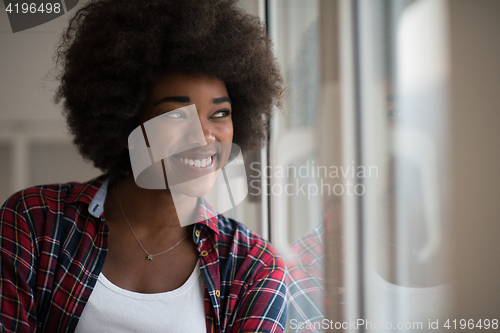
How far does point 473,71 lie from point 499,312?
78 cm

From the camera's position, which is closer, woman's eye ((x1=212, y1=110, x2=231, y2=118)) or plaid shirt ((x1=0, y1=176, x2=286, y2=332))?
plaid shirt ((x1=0, y1=176, x2=286, y2=332))

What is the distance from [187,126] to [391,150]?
0.69 m

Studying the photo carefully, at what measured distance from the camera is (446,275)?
1.31 metres

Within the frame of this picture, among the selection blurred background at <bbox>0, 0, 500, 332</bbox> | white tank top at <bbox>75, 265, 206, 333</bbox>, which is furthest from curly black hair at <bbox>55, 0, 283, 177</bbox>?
white tank top at <bbox>75, 265, 206, 333</bbox>

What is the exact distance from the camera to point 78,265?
40.0 inches

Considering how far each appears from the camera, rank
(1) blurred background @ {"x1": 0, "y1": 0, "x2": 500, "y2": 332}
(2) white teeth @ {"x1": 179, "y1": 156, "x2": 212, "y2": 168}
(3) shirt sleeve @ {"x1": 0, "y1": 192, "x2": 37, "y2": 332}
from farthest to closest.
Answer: (1) blurred background @ {"x1": 0, "y1": 0, "x2": 500, "y2": 332} → (2) white teeth @ {"x1": 179, "y1": 156, "x2": 212, "y2": 168} → (3) shirt sleeve @ {"x1": 0, "y1": 192, "x2": 37, "y2": 332}

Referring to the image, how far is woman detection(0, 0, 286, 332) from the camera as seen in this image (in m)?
1.00

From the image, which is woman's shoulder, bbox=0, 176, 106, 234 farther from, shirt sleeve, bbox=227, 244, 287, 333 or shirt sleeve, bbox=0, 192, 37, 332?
shirt sleeve, bbox=227, 244, 287, 333

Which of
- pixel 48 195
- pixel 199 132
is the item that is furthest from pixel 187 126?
pixel 48 195

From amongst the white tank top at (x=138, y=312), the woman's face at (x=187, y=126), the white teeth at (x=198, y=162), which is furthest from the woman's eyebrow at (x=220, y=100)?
the white tank top at (x=138, y=312)

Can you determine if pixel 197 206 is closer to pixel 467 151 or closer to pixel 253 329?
pixel 253 329

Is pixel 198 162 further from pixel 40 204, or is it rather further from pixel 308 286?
pixel 308 286

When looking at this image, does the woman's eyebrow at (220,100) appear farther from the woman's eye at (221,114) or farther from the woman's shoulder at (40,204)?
the woman's shoulder at (40,204)

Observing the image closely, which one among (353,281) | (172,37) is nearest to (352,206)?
(353,281)
